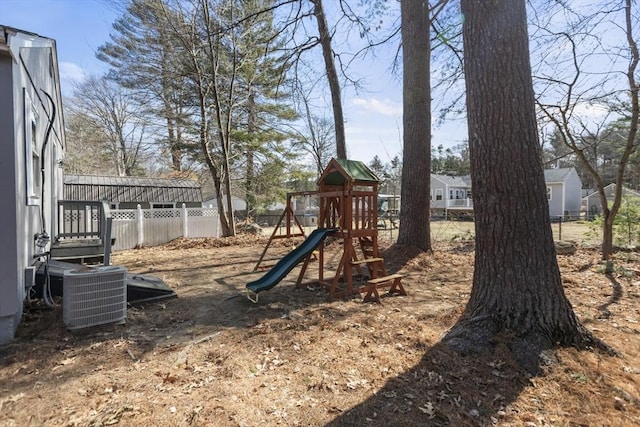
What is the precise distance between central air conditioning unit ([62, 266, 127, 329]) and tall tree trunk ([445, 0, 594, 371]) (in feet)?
11.5

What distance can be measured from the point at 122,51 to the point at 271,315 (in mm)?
16418

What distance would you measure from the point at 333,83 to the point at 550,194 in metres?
28.9

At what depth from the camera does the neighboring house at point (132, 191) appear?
15594mm

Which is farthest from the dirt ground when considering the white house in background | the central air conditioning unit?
the white house in background

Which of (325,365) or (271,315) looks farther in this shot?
(271,315)

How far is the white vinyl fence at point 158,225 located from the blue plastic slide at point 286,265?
7.86 m

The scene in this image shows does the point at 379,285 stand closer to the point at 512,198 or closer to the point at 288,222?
the point at 512,198

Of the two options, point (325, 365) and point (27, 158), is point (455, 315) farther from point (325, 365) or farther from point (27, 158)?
point (27, 158)

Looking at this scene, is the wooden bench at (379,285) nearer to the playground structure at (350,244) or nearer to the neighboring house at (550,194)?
the playground structure at (350,244)

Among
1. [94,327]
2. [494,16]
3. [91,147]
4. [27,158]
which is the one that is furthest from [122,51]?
[494,16]

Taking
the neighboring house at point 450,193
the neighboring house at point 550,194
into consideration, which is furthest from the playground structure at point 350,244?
the neighboring house at point 450,193

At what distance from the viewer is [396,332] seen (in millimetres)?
3475

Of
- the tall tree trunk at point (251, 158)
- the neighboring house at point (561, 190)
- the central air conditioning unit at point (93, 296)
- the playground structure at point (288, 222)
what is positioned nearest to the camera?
the central air conditioning unit at point (93, 296)

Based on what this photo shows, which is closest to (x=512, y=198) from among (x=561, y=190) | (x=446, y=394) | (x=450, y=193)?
(x=446, y=394)
